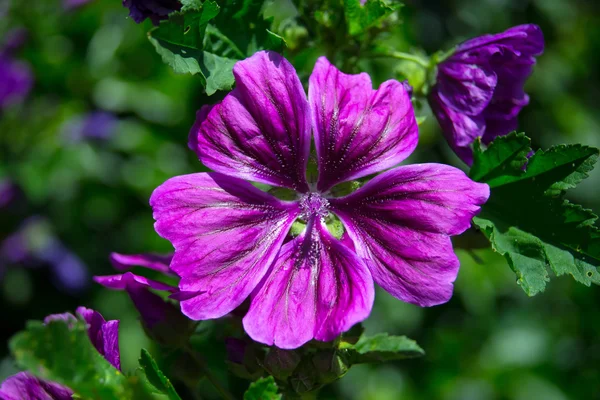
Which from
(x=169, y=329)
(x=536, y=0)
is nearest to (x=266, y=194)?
(x=169, y=329)

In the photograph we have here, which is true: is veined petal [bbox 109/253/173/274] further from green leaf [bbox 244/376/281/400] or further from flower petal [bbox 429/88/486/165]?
flower petal [bbox 429/88/486/165]

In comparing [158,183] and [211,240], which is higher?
[211,240]

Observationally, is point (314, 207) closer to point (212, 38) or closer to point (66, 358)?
point (212, 38)

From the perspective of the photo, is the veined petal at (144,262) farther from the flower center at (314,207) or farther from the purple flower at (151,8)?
the purple flower at (151,8)

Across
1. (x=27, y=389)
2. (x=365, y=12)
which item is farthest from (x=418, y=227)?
(x=27, y=389)

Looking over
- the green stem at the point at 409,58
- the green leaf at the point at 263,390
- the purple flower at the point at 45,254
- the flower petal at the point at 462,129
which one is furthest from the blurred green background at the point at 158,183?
the green leaf at the point at 263,390

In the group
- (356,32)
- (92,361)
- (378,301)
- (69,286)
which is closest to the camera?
(92,361)

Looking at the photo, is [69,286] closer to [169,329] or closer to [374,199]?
[169,329]

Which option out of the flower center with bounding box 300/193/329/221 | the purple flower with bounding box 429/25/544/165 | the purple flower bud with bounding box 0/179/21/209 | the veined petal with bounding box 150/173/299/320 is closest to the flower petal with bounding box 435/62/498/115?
the purple flower with bounding box 429/25/544/165
